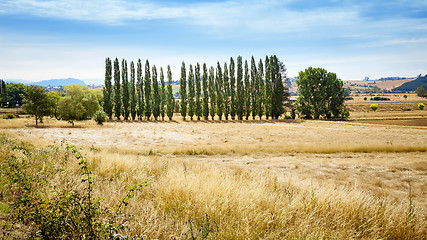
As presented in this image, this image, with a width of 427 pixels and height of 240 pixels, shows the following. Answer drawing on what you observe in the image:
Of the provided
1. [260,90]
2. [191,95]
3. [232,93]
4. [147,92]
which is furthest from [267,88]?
[147,92]

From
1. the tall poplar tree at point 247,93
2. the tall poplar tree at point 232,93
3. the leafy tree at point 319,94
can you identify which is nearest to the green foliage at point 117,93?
the tall poplar tree at point 232,93

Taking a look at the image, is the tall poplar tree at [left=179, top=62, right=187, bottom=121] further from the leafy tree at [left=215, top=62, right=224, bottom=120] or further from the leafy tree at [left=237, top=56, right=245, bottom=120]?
the leafy tree at [left=237, top=56, right=245, bottom=120]

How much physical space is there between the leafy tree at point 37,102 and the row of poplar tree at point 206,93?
25068 mm

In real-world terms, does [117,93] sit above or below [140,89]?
below

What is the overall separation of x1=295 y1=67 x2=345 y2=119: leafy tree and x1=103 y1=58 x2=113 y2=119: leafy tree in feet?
170

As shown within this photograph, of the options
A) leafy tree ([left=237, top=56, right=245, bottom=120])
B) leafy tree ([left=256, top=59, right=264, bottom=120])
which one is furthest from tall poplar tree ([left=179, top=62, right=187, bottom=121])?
leafy tree ([left=256, top=59, right=264, bottom=120])

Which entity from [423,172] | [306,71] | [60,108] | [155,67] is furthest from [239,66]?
[423,172]

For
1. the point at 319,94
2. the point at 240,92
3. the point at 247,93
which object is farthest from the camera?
the point at 247,93

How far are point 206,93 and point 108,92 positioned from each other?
2680 centimetres

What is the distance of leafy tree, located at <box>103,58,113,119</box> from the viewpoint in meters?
58.7

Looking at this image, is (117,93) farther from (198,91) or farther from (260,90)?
(260,90)

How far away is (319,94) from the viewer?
58781mm

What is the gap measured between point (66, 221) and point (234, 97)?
193 feet

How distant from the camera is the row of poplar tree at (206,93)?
196ft
